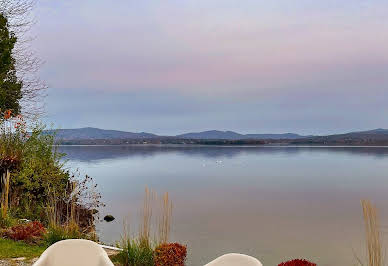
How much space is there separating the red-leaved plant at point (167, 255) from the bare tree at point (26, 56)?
1065 cm

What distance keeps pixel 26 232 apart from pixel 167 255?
2.35m

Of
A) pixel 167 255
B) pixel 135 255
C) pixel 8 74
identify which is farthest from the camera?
pixel 8 74

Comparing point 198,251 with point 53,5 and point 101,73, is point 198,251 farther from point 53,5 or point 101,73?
point 101,73

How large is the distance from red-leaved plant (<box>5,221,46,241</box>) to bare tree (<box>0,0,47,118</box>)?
28.6 feet

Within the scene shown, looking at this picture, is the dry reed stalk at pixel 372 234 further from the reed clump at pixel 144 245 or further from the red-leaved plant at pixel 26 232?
the red-leaved plant at pixel 26 232

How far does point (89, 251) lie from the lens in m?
2.87

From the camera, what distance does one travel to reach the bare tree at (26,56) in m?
12.7

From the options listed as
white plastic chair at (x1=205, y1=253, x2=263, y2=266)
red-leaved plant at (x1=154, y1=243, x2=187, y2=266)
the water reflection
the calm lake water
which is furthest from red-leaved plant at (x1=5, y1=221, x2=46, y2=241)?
the water reflection

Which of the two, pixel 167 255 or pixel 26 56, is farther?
pixel 26 56

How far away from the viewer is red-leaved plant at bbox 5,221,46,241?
5.14 meters

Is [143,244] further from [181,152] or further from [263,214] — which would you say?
[181,152]

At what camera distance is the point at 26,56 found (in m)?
13.3

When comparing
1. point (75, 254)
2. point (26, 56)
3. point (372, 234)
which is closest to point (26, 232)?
point (75, 254)

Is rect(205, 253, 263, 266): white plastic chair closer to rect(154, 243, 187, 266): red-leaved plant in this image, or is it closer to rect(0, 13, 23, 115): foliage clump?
rect(154, 243, 187, 266): red-leaved plant
